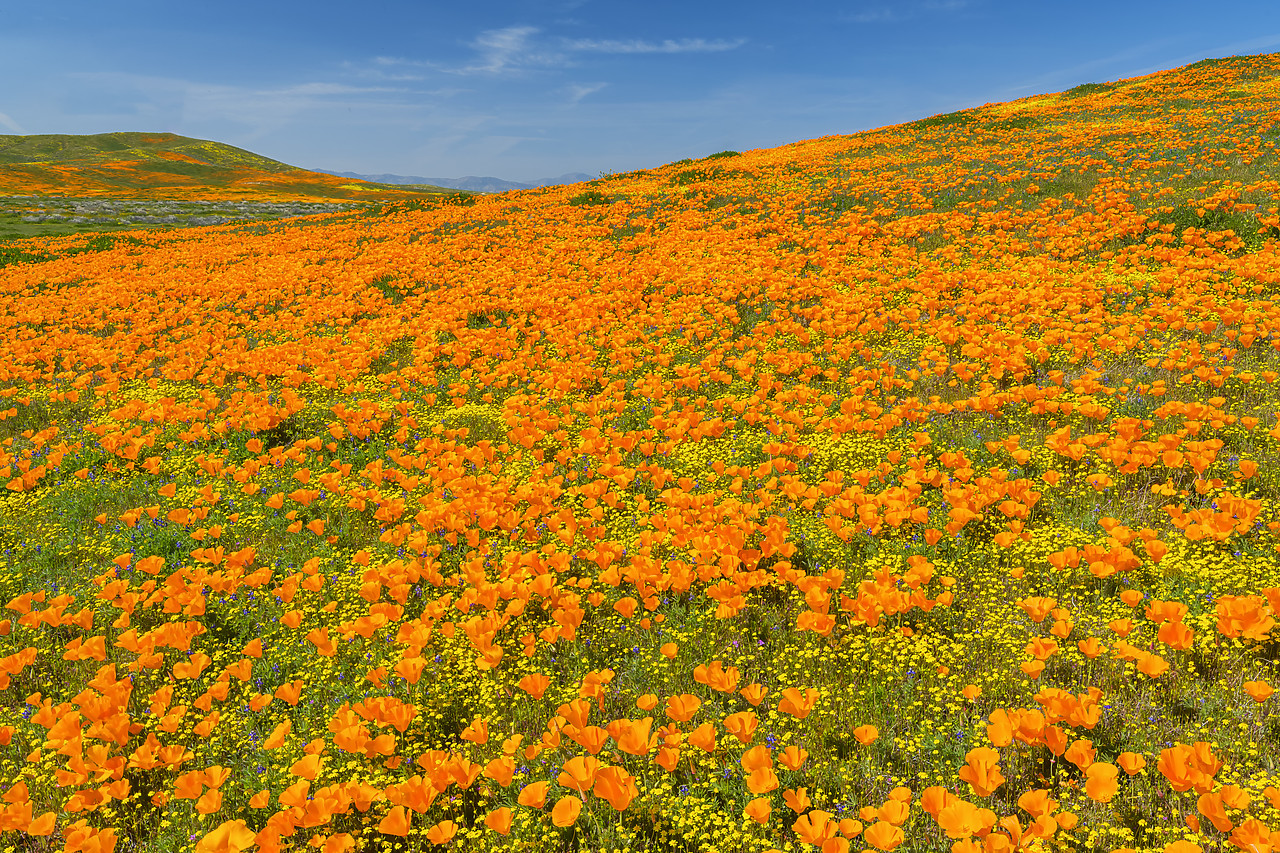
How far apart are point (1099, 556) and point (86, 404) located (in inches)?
447

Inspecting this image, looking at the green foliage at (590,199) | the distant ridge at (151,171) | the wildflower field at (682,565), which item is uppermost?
the distant ridge at (151,171)

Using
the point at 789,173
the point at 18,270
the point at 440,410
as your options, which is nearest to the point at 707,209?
the point at 789,173

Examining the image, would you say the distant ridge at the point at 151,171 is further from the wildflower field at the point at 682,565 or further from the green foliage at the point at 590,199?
the wildflower field at the point at 682,565

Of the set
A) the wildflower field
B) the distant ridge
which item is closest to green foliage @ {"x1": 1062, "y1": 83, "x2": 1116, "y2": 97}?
the wildflower field

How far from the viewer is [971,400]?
5441 mm

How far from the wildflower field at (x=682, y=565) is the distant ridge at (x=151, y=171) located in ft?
158

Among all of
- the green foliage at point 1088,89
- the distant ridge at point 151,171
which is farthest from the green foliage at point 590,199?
the distant ridge at point 151,171

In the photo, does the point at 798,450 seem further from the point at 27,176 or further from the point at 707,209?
the point at 27,176

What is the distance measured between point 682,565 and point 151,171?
8957 centimetres

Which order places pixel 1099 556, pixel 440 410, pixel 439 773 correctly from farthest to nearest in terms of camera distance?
1. pixel 440 410
2. pixel 1099 556
3. pixel 439 773

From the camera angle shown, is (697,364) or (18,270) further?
(18,270)

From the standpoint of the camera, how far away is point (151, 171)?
222 ft

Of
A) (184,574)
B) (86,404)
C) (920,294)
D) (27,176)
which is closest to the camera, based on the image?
(184,574)

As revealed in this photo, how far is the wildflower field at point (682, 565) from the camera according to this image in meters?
2.64
